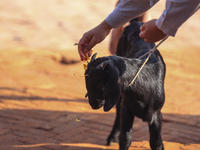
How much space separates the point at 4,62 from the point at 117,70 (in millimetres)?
6184

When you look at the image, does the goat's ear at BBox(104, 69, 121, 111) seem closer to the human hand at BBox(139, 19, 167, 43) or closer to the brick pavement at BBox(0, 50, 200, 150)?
the brick pavement at BBox(0, 50, 200, 150)

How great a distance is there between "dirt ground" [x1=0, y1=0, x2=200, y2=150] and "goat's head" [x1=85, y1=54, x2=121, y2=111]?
202mm

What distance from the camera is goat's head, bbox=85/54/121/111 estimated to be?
2660mm

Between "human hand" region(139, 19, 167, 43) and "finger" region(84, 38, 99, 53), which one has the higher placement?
"human hand" region(139, 19, 167, 43)

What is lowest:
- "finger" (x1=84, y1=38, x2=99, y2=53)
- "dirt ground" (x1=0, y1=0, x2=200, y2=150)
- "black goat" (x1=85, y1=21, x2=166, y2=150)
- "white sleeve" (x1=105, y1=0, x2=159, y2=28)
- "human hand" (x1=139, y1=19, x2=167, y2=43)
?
"dirt ground" (x1=0, y1=0, x2=200, y2=150)

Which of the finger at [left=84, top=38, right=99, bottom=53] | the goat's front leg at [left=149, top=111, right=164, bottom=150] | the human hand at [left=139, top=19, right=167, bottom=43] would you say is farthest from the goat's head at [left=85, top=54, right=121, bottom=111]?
the goat's front leg at [left=149, top=111, right=164, bottom=150]

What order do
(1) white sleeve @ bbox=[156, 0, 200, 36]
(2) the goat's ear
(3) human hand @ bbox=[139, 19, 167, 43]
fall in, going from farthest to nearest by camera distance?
1. (2) the goat's ear
2. (3) human hand @ bbox=[139, 19, 167, 43]
3. (1) white sleeve @ bbox=[156, 0, 200, 36]

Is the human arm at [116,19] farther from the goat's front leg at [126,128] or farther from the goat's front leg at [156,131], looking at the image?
the goat's front leg at [156,131]

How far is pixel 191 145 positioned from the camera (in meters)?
4.10

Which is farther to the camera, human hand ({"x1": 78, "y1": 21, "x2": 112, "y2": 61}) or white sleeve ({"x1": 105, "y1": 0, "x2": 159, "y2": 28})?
human hand ({"x1": 78, "y1": 21, "x2": 112, "y2": 61})

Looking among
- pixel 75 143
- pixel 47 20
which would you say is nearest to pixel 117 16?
pixel 75 143

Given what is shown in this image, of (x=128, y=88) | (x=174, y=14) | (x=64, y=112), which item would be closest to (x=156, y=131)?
(x=128, y=88)

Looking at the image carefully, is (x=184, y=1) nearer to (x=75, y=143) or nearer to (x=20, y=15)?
(x=75, y=143)

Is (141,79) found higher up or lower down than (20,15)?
higher up
